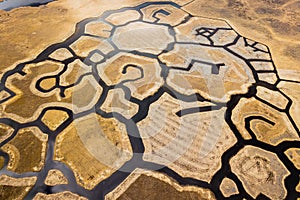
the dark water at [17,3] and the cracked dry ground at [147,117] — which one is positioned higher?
the dark water at [17,3]

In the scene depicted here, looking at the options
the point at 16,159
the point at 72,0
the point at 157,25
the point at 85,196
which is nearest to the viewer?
the point at 85,196

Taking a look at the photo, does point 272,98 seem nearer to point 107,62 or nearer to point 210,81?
point 210,81

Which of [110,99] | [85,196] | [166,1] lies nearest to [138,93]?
[110,99]

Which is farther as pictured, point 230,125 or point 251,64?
point 251,64

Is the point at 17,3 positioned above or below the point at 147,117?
above

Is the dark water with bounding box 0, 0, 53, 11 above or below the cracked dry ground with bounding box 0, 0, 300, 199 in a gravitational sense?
above

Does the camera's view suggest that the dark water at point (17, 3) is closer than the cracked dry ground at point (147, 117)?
No

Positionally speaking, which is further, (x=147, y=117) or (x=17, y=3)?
(x=17, y=3)

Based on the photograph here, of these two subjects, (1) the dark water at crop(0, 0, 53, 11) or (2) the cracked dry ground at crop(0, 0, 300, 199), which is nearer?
(2) the cracked dry ground at crop(0, 0, 300, 199)
